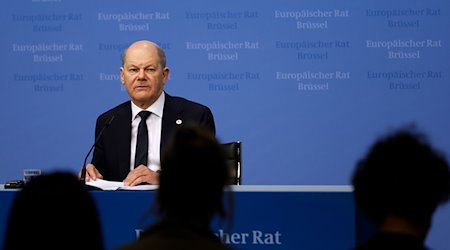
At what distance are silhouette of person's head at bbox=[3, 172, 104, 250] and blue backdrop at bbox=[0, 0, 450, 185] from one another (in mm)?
4153

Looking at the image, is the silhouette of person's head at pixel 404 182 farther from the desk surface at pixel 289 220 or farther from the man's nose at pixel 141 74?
the man's nose at pixel 141 74

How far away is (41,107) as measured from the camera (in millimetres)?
6336

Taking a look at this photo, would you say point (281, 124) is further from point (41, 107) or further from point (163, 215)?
point (163, 215)

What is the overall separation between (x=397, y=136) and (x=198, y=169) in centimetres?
48

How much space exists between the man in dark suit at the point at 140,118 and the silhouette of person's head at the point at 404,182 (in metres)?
2.54

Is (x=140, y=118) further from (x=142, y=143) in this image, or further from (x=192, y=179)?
(x=192, y=179)

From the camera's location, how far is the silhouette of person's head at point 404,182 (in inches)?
80.4

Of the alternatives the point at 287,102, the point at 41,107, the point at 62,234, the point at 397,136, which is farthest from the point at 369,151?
the point at 41,107

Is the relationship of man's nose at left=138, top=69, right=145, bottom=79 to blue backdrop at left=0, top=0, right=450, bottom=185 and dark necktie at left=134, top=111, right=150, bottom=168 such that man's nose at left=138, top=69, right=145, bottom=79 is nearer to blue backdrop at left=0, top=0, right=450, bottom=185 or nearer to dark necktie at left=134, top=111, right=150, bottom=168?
dark necktie at left=134, top=111, right=150, bottom=168

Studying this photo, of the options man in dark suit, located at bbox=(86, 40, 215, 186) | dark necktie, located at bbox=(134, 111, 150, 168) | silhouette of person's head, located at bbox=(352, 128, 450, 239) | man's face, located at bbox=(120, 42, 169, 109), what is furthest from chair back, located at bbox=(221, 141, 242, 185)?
silhouette of person's head, located at bbox=(352, 128, 450, 239)

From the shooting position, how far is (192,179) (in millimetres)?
1994

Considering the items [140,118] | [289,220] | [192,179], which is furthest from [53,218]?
[140,118]

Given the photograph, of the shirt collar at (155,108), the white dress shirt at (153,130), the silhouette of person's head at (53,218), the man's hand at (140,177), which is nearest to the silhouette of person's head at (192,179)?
the silhouette of person's head at (53,218)

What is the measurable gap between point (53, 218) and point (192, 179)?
1.20 ft
